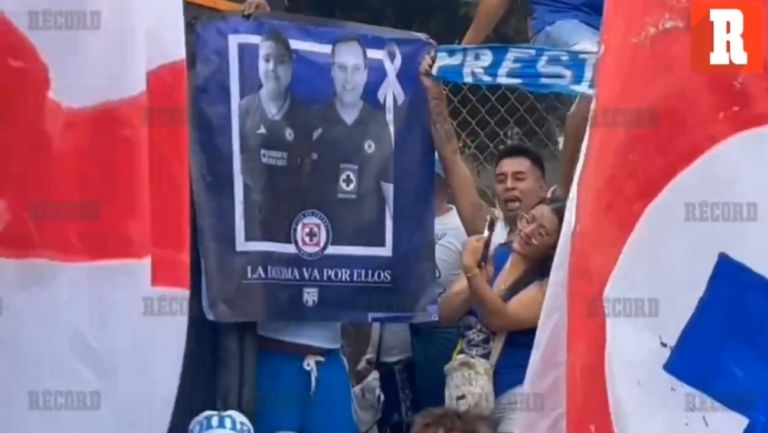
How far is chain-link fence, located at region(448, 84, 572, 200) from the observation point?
622cm

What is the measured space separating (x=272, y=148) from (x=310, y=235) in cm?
27

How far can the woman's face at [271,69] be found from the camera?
16.8 ft

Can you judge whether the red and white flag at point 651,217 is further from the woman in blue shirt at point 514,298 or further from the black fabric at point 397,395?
the black fabric at point 397,395

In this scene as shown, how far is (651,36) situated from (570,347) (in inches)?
30.8

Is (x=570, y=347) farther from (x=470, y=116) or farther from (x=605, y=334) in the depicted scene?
(x=470, y=116)

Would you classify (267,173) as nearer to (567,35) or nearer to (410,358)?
(410,358)

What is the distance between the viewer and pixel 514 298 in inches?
207

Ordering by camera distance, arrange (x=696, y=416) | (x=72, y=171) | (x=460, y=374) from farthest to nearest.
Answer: (x=460, y=374) → (x=72, y=171) → (x=696, y=416)

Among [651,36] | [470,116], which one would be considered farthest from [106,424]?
[470,116]

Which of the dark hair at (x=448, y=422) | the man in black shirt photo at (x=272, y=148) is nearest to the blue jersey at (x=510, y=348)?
the dark hair at (x=448, y=422)

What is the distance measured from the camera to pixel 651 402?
172 inches

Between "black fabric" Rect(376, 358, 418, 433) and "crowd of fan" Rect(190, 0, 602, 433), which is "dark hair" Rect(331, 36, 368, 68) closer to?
"crowd of fan" Rect(190, 0, 602, 433)

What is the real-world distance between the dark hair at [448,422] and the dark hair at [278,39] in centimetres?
111

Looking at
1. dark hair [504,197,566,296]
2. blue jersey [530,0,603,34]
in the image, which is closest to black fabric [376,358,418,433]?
dark hair [504,197,566,296]
